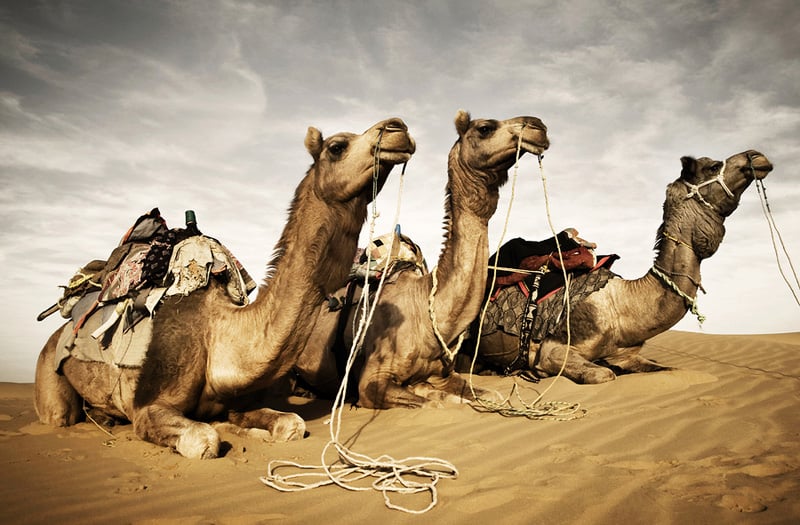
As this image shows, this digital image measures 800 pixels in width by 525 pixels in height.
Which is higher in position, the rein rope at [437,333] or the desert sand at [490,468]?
the rein rope at [437,333]

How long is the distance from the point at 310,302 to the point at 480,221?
7.47 feet

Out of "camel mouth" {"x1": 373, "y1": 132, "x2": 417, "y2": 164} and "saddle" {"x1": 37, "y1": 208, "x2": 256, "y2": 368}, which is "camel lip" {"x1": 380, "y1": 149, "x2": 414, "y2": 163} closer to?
"camel mouth" {"x1": 373, "y1": 132, "x2": 417, "y2": 164}

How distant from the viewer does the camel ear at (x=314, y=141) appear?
4.16 meters

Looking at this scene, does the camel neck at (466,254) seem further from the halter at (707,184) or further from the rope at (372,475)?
the halter at (707,184)

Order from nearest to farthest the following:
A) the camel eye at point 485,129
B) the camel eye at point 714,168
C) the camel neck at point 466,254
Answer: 1. the camel eye at point 485,129
2. the camel neck at point 466,254
3. the camel eye at point 714,168

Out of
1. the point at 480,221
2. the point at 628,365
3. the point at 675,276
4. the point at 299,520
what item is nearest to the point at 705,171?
the point at 675,276

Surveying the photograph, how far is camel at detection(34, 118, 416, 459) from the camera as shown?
3.87 meters

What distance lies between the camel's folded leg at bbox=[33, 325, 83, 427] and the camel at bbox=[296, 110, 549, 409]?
269 centimetres

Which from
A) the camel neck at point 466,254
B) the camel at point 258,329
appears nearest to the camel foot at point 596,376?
the camel neck at point 466,254

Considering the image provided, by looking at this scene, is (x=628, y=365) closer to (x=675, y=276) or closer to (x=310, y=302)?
(x=675, y=276)

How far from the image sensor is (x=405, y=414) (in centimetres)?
518

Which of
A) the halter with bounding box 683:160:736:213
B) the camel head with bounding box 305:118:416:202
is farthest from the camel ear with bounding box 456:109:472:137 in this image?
the halter with bounding box 683:160:736:213

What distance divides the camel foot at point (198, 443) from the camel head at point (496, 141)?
3.47m

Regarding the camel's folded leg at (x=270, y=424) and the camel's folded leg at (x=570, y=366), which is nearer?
the camel's folded leg at (x=270, y=424)
